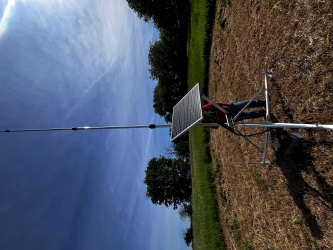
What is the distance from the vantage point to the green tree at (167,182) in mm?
35656

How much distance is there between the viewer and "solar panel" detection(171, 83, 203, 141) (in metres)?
4.91

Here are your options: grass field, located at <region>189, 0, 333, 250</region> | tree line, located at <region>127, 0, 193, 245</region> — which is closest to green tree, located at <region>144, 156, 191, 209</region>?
tree line, located at <region>127, 0, 193, 245</region>

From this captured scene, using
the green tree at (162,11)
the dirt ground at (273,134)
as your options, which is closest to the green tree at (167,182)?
the green tree at (162,11)

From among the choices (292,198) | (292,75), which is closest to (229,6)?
(292,75)

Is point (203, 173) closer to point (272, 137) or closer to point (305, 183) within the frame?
point (272, 137)

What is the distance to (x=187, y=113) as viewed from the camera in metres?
5.49

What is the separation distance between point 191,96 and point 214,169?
20.2 feet

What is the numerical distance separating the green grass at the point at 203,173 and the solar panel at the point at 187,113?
537cm

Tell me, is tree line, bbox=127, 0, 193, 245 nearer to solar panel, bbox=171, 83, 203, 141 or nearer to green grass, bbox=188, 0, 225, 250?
green grass, bbox=188, 0, 225, 250

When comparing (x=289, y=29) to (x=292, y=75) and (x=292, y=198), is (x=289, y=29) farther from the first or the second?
(x=292, y=198)

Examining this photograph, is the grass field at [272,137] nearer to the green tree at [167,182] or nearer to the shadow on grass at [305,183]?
the shadow on grass at [305,183]

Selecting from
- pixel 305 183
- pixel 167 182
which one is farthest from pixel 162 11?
pixel 305 183

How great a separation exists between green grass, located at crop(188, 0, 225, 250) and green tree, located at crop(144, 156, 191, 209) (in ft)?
72.1

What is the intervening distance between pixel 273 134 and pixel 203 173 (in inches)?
257
